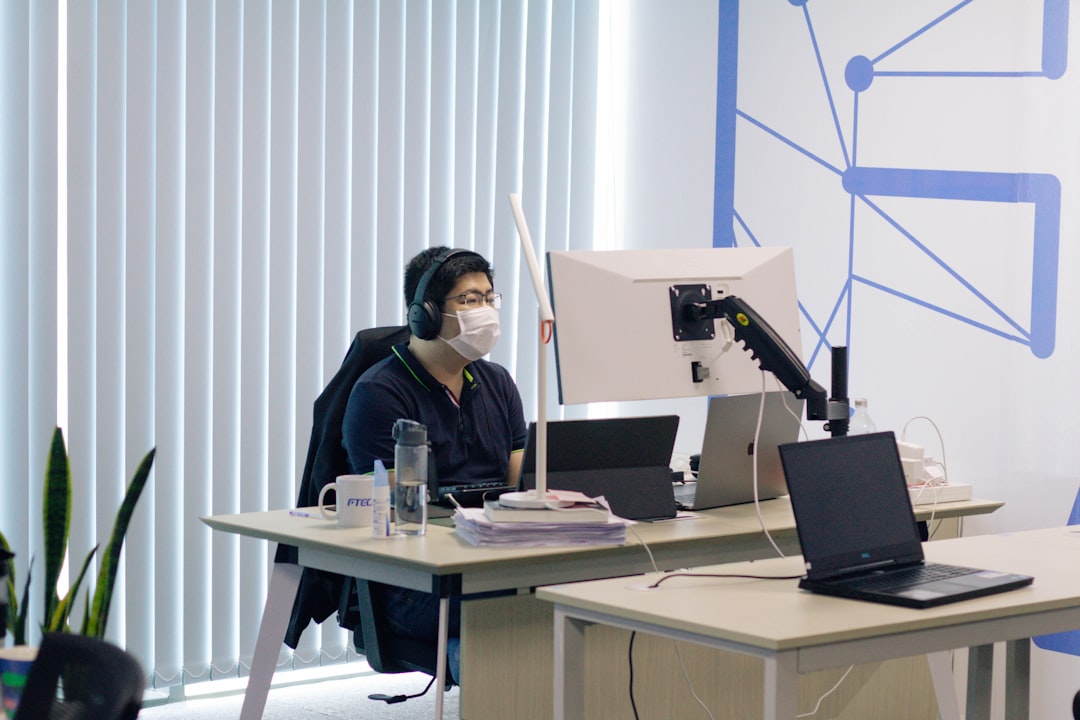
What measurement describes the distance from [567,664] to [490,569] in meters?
0.35

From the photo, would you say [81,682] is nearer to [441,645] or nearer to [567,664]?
[567,664]

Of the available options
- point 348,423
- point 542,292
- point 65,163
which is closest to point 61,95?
point 65,163

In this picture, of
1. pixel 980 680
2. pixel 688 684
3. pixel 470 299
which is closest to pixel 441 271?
pixel 470 299

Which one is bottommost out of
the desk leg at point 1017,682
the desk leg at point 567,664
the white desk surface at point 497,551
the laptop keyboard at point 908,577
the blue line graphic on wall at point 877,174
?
the desk leg at point 1017,682

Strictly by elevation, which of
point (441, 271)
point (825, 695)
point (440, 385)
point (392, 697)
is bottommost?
point (392, 697)

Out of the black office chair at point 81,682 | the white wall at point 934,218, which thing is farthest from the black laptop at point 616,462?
the black office chair at point 81,682

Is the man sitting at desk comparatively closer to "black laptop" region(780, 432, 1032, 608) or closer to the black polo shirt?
the black polo shirt

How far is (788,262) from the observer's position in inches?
115

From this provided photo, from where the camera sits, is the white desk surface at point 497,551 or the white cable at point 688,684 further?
the white cable at point 688,684

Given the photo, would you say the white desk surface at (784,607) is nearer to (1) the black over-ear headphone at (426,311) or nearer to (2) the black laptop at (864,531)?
(2) the black laptop at (864,531)

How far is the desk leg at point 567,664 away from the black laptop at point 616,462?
1.73 ft

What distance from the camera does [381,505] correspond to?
8.30 feet

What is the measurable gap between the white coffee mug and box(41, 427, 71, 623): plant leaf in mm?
587

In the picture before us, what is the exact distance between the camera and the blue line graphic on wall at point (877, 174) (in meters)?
3.41
